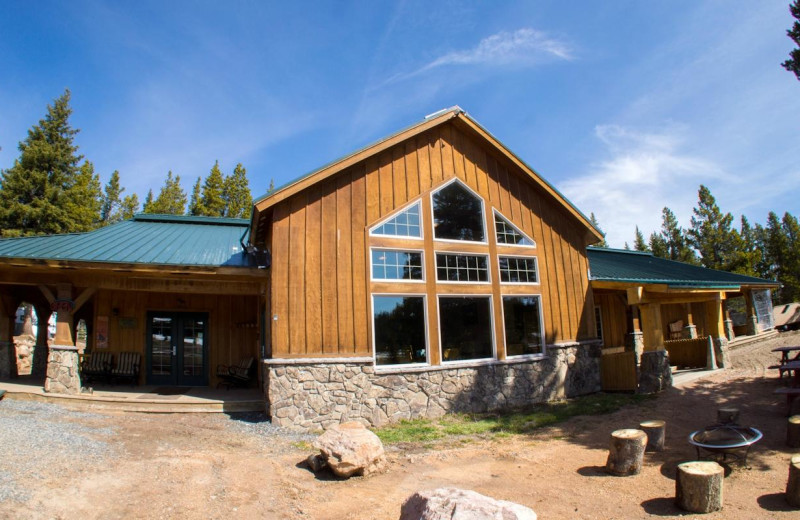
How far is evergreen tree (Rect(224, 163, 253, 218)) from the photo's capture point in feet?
92.8

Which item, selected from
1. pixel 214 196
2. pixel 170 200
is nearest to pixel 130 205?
pixel 170 200

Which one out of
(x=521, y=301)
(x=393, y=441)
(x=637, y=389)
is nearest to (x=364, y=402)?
(x=393, y=441)

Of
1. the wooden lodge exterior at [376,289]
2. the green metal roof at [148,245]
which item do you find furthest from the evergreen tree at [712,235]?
the green metal roof at [148,245]

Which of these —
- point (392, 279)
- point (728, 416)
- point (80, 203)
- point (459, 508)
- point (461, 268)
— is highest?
point (80, 203)

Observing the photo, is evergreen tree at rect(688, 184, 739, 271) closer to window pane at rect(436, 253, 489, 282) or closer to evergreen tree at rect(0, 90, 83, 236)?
window pane at rect(436, 253, 489, 282)

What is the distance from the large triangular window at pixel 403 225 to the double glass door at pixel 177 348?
226 inches

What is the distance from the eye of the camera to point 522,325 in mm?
11250

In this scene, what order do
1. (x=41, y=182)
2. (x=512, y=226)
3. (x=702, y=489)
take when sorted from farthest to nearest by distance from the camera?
1. (x=41, y=182)
2. (x=512, y=226)
3. (x=702, y=489)

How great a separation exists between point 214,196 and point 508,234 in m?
21.1

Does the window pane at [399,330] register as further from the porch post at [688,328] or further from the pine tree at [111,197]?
the pine tree at [111,197]

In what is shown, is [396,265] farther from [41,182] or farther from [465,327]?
[41,182]

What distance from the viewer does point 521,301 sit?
447 inches

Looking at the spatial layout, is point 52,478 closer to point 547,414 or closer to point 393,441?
point 393,441

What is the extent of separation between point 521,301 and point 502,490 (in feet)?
19.7
